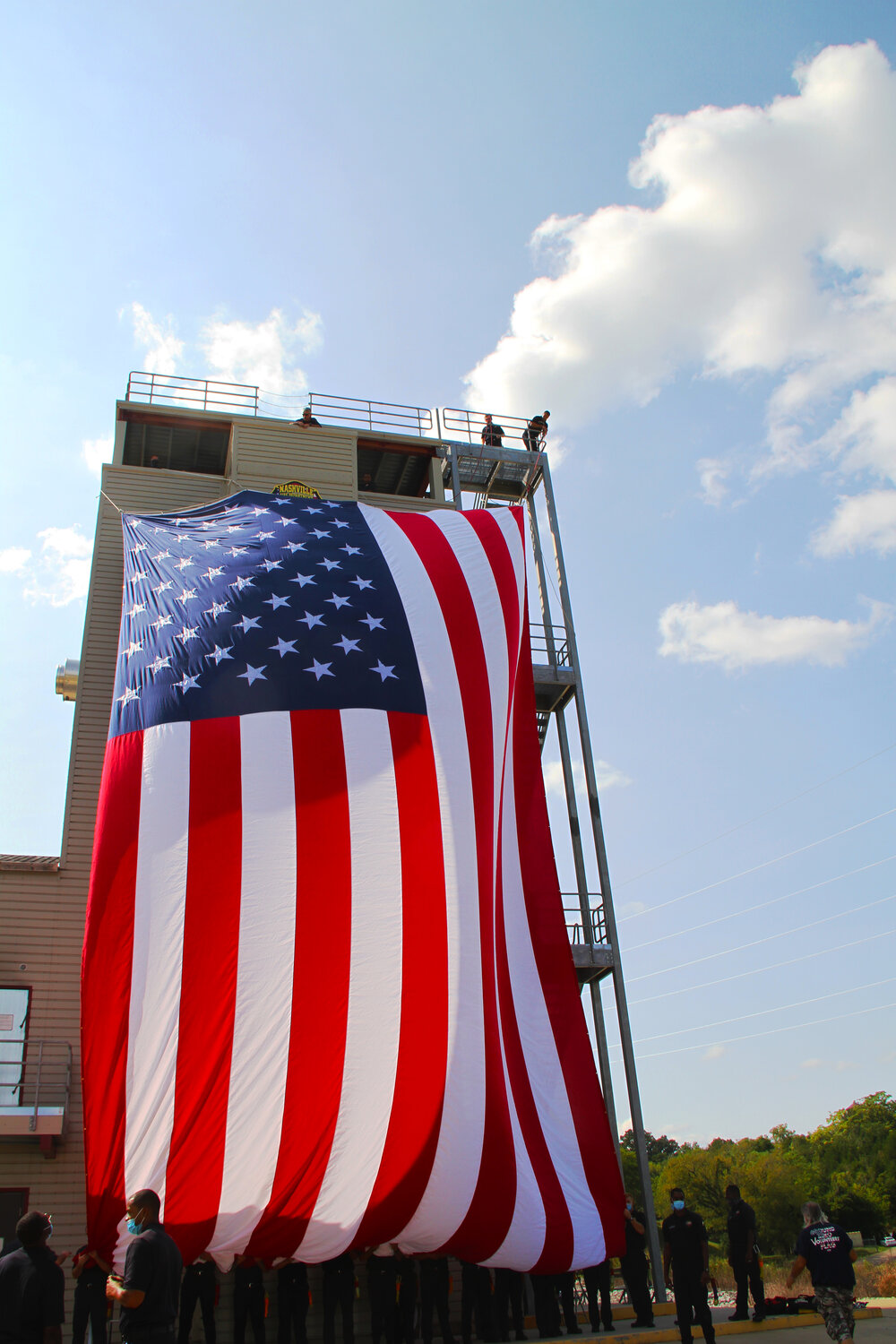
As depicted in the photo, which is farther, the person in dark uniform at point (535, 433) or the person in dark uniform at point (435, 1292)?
the person in dark uniform at point (535, 433)

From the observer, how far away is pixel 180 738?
446 inches

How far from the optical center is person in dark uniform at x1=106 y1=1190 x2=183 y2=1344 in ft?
15.9

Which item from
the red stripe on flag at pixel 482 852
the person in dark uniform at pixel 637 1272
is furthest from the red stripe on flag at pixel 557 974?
the red stripe on flag at pixel 482 852

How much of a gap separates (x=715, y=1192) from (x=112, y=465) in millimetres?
62063

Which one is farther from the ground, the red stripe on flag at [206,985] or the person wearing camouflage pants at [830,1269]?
the red stripe on flag at [206,985]

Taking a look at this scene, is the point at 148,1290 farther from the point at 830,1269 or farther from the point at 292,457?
the point at 292,457

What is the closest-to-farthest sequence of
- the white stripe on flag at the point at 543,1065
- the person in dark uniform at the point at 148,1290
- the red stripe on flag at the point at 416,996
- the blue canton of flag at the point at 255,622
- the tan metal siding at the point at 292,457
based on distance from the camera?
the person in dark uniform at the point at 148,1290 → the red stripe on flag at the point at 416,996 → the white stripe on flag at the point at 543,1065 → the blue canton of flag at the point at 255,622 → the tan metal siding at the point at 292,457

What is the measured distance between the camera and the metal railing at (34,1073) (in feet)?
43.7

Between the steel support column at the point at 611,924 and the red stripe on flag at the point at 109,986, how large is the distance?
27.2 ft

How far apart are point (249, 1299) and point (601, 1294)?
14.1ft

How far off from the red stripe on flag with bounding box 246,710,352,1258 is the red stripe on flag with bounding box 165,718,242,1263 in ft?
2.07

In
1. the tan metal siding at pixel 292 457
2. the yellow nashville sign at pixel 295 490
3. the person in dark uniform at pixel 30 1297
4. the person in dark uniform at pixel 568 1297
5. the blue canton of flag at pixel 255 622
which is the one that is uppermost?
the tan metal siding at pixel 292 457

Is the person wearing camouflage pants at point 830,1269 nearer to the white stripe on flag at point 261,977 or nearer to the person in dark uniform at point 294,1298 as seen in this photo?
the white stripe on flag at point 261,977

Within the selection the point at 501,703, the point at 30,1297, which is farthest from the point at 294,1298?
the point at 501,703
